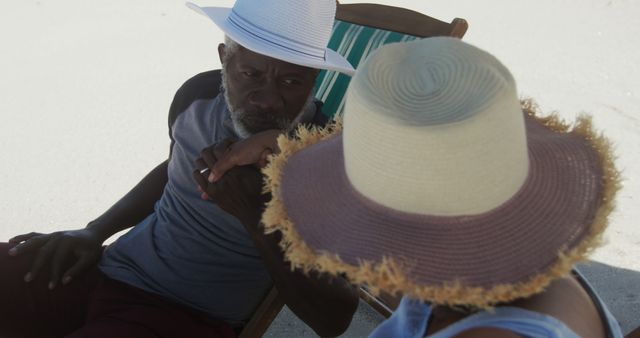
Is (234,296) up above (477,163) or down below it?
below

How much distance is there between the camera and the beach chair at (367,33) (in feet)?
8.28

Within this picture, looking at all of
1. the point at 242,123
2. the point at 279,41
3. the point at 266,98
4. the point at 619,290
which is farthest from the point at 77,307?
the point at 619,290

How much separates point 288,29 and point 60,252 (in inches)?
43.5

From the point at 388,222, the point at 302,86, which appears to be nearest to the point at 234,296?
the point at 302,86

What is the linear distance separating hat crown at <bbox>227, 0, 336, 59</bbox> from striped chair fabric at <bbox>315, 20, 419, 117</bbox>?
519mm

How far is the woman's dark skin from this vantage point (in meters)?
1.59

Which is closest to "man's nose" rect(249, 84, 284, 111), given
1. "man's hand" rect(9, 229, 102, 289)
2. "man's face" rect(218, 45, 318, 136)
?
"man's face" rect(218, 45, 318, 136)

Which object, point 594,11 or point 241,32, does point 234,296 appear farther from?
point 594,11

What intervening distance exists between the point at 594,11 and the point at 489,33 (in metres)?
1.35

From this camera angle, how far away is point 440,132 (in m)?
0.96

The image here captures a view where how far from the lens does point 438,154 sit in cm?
98

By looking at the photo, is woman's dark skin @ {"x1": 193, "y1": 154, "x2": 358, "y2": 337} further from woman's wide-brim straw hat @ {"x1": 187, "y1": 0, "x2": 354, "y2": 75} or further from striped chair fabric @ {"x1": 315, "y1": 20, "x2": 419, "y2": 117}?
striped chair fabric @ {"x1": 315, "y1": 20, "x2": 419, "y2": 117}

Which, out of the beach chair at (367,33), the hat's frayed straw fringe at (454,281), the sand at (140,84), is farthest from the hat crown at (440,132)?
the sand at (140,84)

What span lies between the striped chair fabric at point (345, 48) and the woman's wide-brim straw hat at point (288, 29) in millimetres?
514
